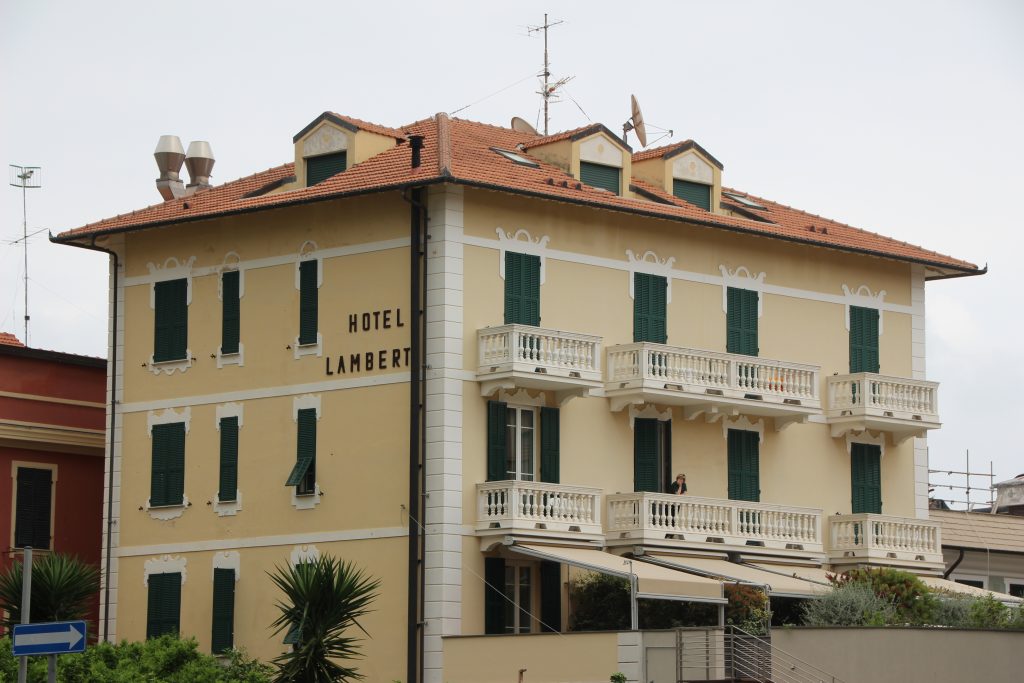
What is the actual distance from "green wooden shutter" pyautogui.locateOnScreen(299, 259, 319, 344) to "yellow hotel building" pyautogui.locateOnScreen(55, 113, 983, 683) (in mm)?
67

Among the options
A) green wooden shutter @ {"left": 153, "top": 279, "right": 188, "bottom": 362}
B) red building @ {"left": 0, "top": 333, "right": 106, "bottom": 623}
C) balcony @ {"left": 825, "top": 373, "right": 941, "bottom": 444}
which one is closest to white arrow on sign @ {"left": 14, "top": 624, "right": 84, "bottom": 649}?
green wooden shutter @ {"left": 153, "top": 279, "right": 188, "bottom": 362}

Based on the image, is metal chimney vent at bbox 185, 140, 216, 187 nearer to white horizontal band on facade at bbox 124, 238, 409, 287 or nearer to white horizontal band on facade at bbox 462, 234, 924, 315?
white horizontal band on facade at bbox 124, 238, 409, 287

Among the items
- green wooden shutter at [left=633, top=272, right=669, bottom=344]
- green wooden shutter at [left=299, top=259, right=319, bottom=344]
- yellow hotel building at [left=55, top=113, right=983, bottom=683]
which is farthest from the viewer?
green wooden shutter at [left=633, top=272, right=669, bottom=344]

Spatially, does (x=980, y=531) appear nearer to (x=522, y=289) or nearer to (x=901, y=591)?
(x=901, y=591)

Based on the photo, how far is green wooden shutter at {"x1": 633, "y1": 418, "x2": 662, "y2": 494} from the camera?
147 feet

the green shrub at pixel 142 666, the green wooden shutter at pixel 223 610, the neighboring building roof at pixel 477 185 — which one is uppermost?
the neighboring building roof at pixel 477 185

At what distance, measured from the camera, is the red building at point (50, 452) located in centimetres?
4875

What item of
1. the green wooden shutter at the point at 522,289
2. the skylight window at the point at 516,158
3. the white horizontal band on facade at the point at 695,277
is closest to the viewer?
the white horizontal band on facade at the point at 695,277

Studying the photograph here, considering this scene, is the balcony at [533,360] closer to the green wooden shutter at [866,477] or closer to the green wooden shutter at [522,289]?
the green wooden shutter at [522,289]

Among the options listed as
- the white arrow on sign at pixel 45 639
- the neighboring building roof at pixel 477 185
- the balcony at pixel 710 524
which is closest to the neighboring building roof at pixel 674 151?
the neighboring building roof at pixel 477 185

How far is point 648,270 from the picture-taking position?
4562cm

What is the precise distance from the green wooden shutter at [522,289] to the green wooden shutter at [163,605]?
949 centimetres

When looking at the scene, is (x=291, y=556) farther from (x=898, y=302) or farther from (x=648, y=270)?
(x=898, y=302)

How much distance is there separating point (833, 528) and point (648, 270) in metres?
7.34
